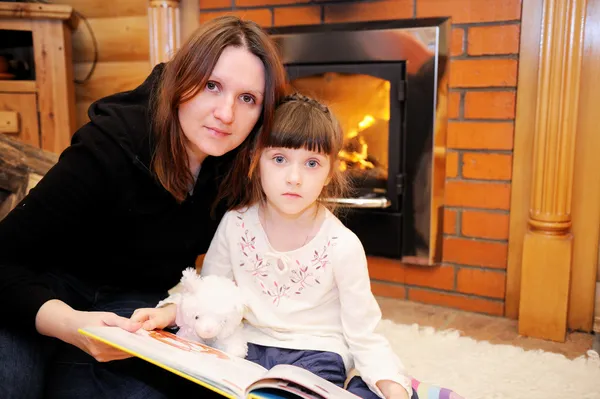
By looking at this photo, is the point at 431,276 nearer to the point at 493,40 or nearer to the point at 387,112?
the point at 387,112

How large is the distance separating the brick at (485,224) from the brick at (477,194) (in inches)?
1.0

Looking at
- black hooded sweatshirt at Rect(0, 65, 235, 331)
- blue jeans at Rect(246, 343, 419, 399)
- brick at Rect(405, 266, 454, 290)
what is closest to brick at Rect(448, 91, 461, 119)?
brick at Rect(405, 266, 454, 290)

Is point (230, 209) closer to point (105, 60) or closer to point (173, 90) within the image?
point (173, 90)

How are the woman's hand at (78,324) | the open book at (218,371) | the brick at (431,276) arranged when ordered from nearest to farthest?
the open book at (218,371) < the woman's hand at (78,324) < the brick at (431,276)

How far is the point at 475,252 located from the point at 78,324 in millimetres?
1240

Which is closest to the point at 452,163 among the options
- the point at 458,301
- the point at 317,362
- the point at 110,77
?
the point at 458,301

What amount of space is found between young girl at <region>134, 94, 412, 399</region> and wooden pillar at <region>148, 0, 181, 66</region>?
43.1 inches

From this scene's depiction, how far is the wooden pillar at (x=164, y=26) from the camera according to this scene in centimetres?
196

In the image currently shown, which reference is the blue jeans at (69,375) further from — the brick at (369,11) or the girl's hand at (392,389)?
the brick at (369,11)

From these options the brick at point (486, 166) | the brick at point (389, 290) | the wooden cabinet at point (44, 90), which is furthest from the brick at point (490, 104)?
the wooden cabinet at point (44, 90)

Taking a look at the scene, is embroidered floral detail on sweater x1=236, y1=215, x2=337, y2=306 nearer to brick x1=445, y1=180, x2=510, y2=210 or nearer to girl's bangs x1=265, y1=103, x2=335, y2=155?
girl's bangs x1=265, y1=103, x2=335, y2=155

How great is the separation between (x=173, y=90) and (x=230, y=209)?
26cm

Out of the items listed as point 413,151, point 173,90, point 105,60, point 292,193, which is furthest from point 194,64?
point 105,60

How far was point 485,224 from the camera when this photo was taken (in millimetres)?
1713
